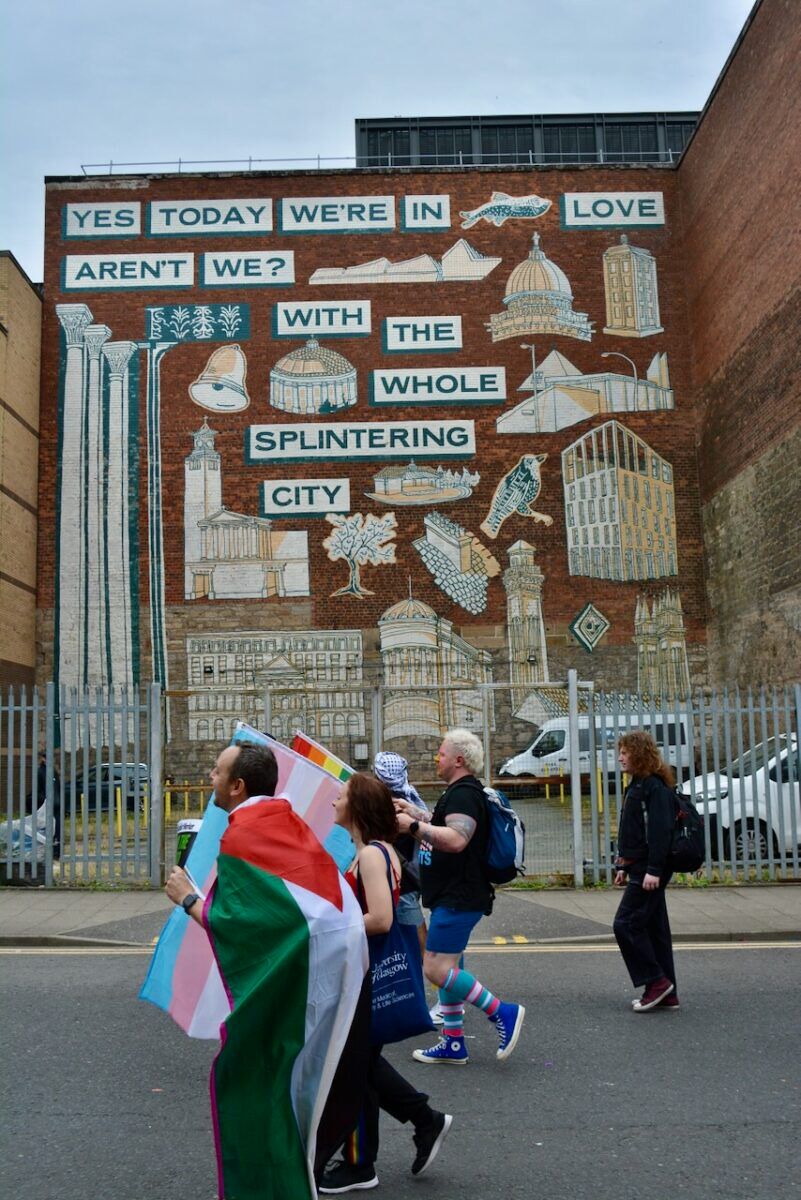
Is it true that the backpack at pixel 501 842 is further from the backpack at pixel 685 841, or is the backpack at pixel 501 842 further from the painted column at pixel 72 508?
the painted column at pixel 72 508

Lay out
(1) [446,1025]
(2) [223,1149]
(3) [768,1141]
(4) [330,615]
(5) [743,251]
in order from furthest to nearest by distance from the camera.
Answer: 1. (4) [330,615]
2. (5) [743,251]
3. (1) [446,1025]
4. (3) [768,1141]
5. (2) [223,1149]

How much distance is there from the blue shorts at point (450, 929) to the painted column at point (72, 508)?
21.4m

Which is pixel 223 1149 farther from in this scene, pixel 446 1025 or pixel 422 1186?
pixel 446 1025

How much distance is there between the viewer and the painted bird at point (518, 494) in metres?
26.5

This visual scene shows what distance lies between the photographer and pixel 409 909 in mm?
5652

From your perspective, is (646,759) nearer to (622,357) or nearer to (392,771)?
(392,771)

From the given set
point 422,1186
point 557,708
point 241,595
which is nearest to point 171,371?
point 241,595

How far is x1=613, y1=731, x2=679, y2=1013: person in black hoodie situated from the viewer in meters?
7.23

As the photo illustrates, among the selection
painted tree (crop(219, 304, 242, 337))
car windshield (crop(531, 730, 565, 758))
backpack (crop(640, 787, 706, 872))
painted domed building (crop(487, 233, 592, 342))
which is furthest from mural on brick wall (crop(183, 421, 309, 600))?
backpack (crop(640, 787, 706, 872))

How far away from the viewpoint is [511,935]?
10312 mm

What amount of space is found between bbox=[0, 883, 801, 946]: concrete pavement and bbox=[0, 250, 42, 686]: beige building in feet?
44.2

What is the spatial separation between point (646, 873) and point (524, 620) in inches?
751

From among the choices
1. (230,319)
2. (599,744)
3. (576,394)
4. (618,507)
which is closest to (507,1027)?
(599,744)

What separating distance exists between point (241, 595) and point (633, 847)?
19.6 meters
